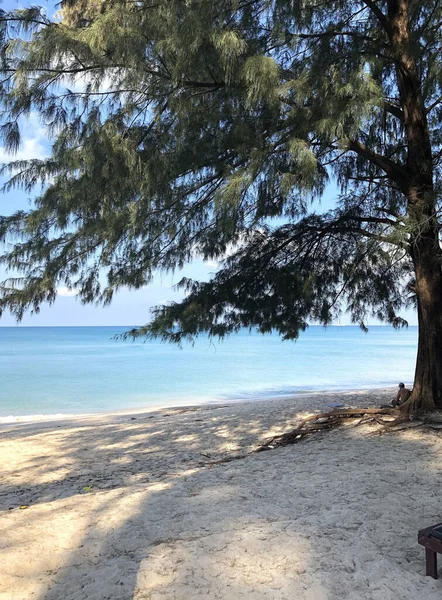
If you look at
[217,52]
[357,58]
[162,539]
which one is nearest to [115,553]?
[162,539]

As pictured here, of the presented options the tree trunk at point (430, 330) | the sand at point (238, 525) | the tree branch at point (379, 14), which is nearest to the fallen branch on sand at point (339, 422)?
the sand at point (238, 525)

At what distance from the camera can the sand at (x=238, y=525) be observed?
2197 millimetres

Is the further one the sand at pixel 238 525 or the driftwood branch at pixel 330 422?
the driftwood branch at pixel 330 422

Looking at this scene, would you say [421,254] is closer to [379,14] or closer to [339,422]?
[339,422]

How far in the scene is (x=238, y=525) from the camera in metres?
2.80

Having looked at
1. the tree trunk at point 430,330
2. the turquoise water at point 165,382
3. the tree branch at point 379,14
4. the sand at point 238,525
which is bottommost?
the turquoise water at point 165,382

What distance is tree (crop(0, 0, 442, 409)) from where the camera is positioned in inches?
146

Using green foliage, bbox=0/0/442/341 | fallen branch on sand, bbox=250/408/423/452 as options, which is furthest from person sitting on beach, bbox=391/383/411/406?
green foliage, bbox=0/0/442/341

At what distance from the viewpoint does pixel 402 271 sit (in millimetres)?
6375

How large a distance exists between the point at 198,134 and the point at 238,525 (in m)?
3.33

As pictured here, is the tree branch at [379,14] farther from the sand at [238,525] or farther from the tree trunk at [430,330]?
the sand at [238,525]

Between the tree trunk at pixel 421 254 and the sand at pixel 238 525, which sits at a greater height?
the tree trunk at pixel 421 254

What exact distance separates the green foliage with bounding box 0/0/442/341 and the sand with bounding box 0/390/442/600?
1699 mm

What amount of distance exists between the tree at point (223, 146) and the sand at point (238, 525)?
1517 millimetres
